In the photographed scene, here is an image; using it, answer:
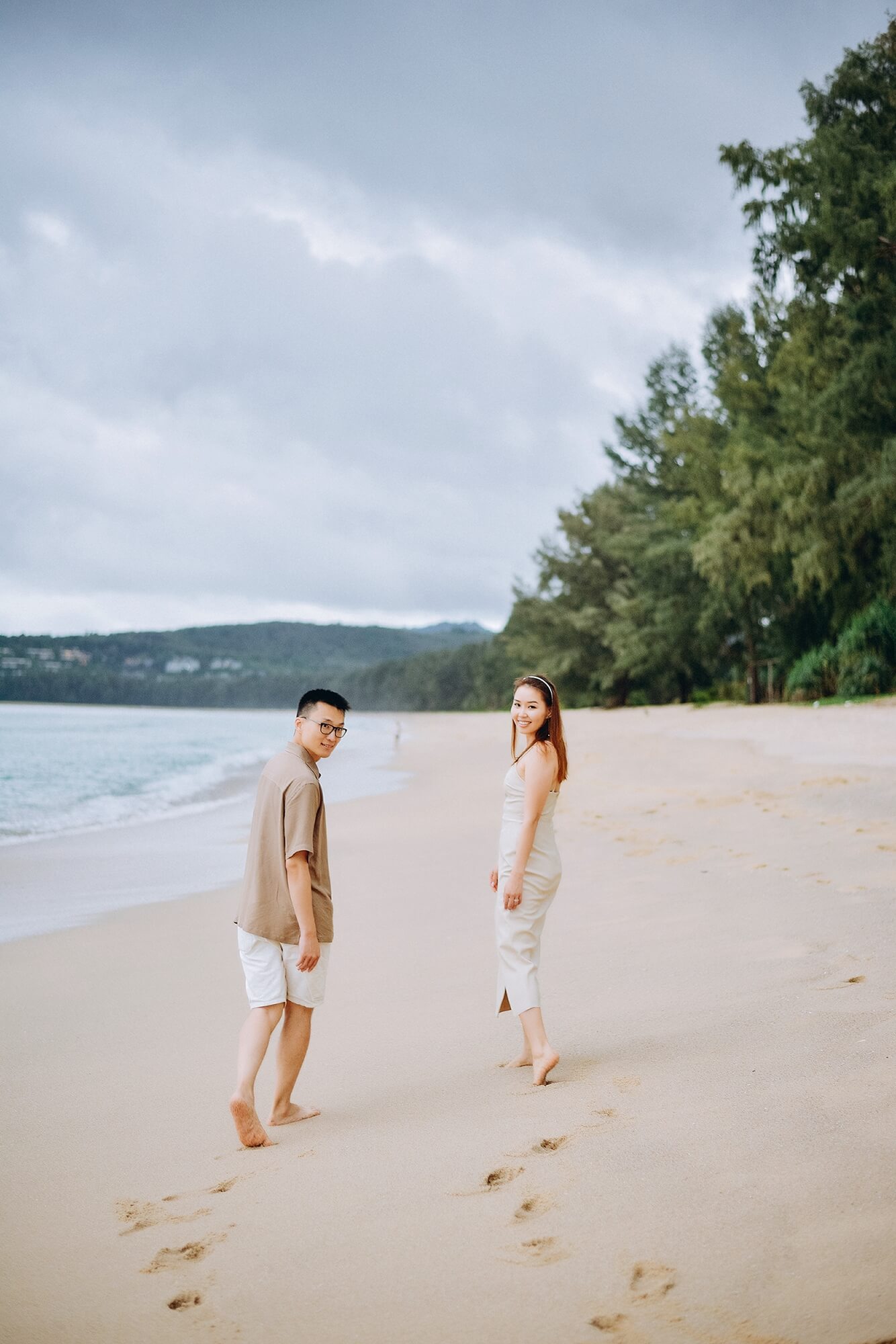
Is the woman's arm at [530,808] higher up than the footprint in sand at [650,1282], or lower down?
higher up

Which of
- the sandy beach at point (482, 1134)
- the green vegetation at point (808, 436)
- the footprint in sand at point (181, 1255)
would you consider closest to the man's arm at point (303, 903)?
the sandy beach at point (482, 1134)

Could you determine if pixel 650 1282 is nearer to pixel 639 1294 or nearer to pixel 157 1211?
pixel 639 1294

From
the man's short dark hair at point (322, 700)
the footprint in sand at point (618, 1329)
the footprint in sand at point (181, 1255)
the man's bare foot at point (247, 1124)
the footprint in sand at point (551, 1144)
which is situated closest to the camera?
the footprint in sand at point (618, 1329)

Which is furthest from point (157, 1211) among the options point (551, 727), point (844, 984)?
point (844, 984)

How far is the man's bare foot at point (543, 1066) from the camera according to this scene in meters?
2.96

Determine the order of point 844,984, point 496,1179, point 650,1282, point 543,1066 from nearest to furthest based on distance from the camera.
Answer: point 650,1282
point 496,1179
point 543,1066
point 844,984

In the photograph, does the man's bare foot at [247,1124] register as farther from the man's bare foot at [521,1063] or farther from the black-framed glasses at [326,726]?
the black-framed glasses at [326,726]

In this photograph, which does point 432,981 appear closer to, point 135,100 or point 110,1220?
point 110,1220

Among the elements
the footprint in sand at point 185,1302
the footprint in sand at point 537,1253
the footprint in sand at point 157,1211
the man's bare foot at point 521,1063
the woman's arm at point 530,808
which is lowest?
the footprint in sand at point 157,1211

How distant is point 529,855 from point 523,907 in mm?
191

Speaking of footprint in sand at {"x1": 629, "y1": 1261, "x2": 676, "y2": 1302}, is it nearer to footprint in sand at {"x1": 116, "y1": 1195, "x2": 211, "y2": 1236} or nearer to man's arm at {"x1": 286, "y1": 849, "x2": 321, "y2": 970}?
footprint in sand at {"x1": 116, "y1": 1195, "x2": 211, "y2": 1236}

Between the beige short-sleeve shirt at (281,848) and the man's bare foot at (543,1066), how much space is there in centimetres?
86

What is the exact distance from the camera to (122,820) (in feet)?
40.4

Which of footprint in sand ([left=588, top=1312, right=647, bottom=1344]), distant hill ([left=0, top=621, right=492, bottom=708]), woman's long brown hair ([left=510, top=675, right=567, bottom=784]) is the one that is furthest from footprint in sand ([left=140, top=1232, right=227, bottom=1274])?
distant hill ([left=0, top=621, right=492, bottom=708])
